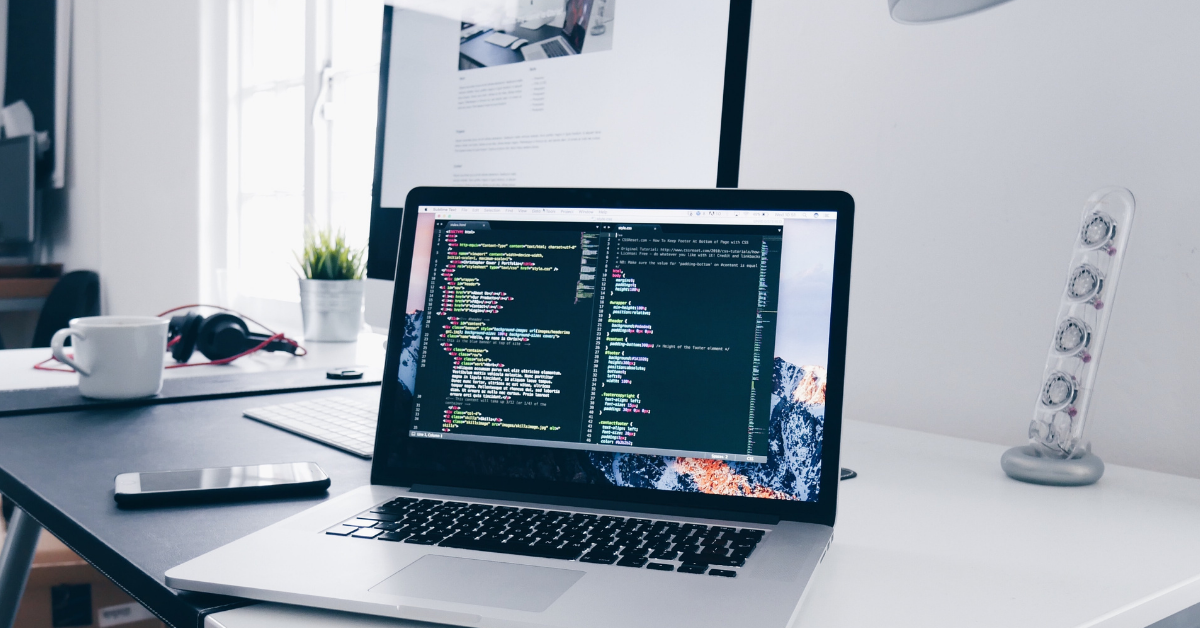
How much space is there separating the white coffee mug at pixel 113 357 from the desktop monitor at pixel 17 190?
2.67m

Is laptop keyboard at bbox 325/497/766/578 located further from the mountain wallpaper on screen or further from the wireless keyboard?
the wireless keyboard

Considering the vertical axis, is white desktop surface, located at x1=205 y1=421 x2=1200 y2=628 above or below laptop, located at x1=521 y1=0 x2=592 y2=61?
below

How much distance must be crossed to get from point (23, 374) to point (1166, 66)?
1323 millimetres

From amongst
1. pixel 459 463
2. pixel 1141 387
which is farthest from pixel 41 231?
pixel 1141 387

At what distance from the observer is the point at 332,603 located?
39 cm

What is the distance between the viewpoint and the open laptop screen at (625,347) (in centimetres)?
55

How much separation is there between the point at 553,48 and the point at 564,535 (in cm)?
54

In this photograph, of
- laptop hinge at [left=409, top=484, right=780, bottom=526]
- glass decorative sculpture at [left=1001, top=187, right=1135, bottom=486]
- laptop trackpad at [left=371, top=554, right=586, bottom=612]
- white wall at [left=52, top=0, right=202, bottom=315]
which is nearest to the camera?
laptop trackpad at [left=371, top=554, right=586, bottom=612]

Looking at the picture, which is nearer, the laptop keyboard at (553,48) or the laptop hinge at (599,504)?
the laptop hinge at (599,504)

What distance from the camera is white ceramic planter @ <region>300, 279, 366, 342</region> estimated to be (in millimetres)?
1458

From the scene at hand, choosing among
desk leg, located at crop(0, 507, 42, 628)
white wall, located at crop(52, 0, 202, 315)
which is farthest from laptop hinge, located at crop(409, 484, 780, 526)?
white wall, located at crop(52, 0, 202, 315)

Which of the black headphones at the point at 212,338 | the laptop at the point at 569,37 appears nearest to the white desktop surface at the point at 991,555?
the laptop at the point at 569,37

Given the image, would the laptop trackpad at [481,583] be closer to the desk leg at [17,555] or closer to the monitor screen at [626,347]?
the monitor screen at [626,347]

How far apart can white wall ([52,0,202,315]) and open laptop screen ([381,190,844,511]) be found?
2363mm
